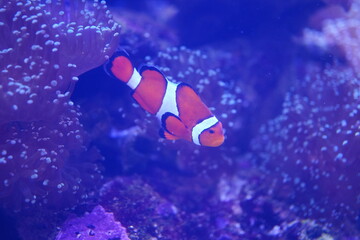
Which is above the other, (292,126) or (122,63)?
(292,126)

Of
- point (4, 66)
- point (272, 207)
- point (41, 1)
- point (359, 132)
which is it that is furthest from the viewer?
point (272, 207)

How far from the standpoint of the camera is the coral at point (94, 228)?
11.1 feet

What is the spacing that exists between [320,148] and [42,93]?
3.77 metres

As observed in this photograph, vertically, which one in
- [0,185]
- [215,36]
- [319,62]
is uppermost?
[215,36]

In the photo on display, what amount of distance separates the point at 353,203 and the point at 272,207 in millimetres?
1100

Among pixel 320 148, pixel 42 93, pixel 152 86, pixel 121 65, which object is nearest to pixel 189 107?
pixel 152 86

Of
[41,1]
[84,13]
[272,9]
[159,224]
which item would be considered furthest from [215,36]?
[159,224]

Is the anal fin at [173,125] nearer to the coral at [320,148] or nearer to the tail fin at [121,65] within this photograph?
the tail fin at [121,65]

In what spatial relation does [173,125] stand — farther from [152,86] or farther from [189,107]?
[152,86]

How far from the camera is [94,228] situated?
345 cm

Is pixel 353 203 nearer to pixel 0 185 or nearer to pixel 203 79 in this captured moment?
pixel 203 79

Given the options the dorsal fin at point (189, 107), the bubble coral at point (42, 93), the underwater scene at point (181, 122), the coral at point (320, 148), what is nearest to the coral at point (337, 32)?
the underwater scene at point (181, 122)

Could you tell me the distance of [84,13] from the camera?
383 cm

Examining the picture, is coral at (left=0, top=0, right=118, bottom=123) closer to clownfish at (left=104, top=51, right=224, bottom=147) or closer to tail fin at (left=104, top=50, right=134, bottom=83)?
tail fin at (left=104, top=50, right=134, bottom=83)
